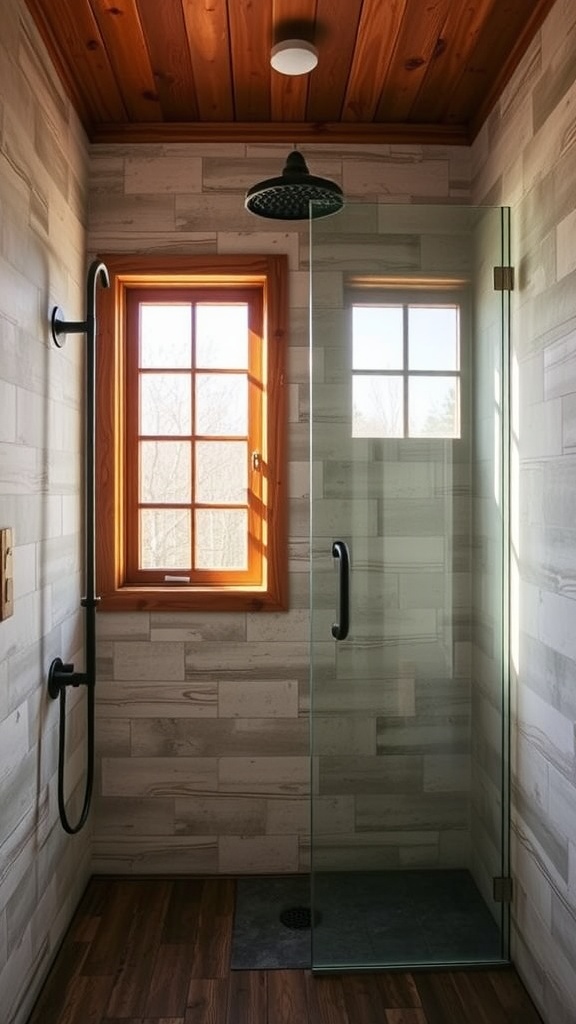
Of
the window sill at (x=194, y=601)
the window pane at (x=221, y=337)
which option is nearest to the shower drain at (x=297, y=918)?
the window sill at (x=194, y=601)

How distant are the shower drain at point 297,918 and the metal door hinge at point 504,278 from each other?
1.82 metres

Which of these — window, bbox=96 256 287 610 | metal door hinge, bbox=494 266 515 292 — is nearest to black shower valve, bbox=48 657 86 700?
window, bbox=96 256 287 610

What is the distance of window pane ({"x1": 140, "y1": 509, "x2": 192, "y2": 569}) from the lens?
8.80 ft

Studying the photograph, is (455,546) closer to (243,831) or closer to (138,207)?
(243,831)

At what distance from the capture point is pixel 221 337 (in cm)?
268

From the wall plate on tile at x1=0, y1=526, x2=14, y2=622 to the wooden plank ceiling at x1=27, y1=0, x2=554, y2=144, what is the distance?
1.26 metres

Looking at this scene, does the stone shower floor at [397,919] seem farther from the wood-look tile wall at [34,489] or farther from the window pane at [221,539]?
the window pane at [221,539]

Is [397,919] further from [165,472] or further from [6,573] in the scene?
[165,472]

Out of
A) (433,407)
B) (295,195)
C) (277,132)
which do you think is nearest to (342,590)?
(433,407)

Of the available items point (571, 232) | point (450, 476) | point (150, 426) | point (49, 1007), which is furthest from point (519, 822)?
point (150, 426)

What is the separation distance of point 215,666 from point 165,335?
3.63 feet

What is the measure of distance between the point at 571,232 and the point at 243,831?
2001mm

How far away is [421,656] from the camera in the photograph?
2068 mm

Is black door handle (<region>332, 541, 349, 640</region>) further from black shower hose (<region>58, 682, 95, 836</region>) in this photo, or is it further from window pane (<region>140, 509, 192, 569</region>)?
window pane (<region>140, 509, 192, 569</region>)
